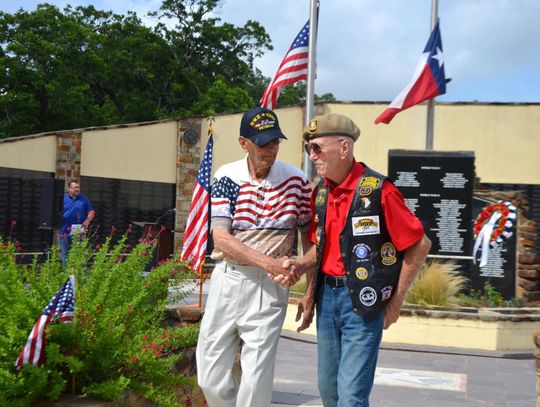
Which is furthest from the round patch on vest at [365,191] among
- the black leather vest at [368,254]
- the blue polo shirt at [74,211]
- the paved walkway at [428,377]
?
the blue polo shirt at [74,211]

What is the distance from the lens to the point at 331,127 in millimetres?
4309

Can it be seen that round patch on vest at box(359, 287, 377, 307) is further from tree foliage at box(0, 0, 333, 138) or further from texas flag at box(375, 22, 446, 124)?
tree foliage at box(0, 0, 333, 138)

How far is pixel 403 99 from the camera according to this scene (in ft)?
50.1

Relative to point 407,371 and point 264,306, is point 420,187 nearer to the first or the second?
point 407,371

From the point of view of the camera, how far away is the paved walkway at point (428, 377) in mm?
7172

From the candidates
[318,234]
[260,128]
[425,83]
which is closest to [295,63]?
[425,83]

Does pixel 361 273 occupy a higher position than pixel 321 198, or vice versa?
pixel 321 198

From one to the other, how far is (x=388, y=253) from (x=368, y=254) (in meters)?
0.11

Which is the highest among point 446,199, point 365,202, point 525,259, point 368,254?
point 446,199

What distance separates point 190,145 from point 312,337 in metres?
12.1

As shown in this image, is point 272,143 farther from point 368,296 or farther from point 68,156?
point 68,156

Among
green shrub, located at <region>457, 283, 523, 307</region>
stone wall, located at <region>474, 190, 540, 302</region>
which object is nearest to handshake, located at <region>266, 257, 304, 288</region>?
green shrub, located at <region>457, 283, 523, 307</region>

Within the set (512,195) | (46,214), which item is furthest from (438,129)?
(46,214)

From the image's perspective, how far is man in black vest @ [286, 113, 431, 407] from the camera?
162 inches
